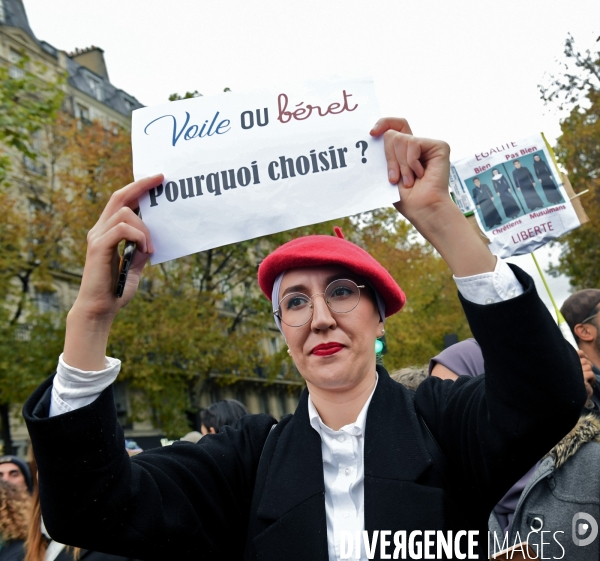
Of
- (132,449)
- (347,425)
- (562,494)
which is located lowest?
(562,494)

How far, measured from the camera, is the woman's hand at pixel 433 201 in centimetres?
189

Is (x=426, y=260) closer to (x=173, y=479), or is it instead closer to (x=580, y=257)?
(x=580, y=257)

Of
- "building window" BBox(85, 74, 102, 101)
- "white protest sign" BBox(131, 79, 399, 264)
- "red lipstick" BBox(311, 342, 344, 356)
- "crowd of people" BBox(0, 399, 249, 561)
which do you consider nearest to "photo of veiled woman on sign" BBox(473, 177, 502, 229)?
"crowd of people" BBox(0, 399, 249, 561)

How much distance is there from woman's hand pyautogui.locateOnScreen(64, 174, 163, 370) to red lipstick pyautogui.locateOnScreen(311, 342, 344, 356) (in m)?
0.58

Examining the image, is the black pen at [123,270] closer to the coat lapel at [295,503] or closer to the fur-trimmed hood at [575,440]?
the coat lapel at [295,503]

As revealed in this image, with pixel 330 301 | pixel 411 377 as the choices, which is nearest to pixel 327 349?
pixel 330 301

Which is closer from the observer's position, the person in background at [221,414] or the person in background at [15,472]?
the person in background at [15,472]

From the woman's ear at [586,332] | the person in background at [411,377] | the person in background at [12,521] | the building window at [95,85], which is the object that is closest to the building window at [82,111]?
the building window at [95,85]

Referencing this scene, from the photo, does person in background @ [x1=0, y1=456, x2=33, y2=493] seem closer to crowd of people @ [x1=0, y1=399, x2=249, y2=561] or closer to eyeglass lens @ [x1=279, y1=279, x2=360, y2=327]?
crowd of people @ [x1=0, y1=399, x2=249, y2=561]

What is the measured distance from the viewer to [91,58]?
39406mm

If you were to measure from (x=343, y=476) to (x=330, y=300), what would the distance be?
0.53m

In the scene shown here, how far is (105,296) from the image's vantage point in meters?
2.04

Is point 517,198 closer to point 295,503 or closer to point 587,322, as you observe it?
point 587,322

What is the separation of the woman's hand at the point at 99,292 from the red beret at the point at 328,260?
0.43m
